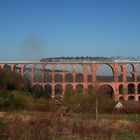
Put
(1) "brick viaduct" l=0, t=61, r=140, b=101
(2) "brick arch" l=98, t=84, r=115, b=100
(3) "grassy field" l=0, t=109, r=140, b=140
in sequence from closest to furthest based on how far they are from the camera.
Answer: (3) "grassy field" l=0, t=109, r=140, b=140, (2) "brick arch" l=98, t=84, r=115, b=100, (1) "brick viaduct" l=0, t=61, r=140, b=101

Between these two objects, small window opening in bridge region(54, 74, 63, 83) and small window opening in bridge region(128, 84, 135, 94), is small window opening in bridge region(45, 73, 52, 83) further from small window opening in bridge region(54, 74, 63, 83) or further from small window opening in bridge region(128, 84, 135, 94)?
small window opening in bridge region(128, 84, 135, 94)

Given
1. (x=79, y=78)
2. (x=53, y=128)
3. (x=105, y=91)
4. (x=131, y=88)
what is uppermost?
(x=79, y=78)

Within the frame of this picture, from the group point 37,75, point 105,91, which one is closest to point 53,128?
point 105,91

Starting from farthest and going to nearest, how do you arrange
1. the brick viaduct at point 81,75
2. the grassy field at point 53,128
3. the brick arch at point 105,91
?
the brick viaduct at point 81,75, the brick arch at point 105,91, the grassy field at point 53,128

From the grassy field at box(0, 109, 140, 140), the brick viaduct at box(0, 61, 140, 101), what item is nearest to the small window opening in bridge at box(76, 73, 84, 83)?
the brick viaduct at box(0, 61, 140, 101)

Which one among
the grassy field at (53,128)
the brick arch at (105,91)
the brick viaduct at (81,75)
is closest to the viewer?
the grassy field at (53,128)

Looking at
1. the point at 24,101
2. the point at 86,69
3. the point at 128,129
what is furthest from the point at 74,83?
the point at 128,129

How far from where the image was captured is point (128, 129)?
684 cm

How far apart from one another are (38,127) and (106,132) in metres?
0.92

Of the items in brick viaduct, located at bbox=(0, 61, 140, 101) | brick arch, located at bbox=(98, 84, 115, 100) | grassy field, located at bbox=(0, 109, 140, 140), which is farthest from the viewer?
brick viaduct, located at bbox=(0, 61, 140, 101)

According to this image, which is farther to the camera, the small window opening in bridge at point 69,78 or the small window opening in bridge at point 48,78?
the small window opening in bridge at point 69,78

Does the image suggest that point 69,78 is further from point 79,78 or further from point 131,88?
point 131,88

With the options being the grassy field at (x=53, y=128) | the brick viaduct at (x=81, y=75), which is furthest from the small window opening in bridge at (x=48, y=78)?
the grassy field at (x=53, y=128)

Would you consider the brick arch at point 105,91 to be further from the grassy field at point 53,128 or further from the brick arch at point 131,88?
the grassy field at point 53,128
